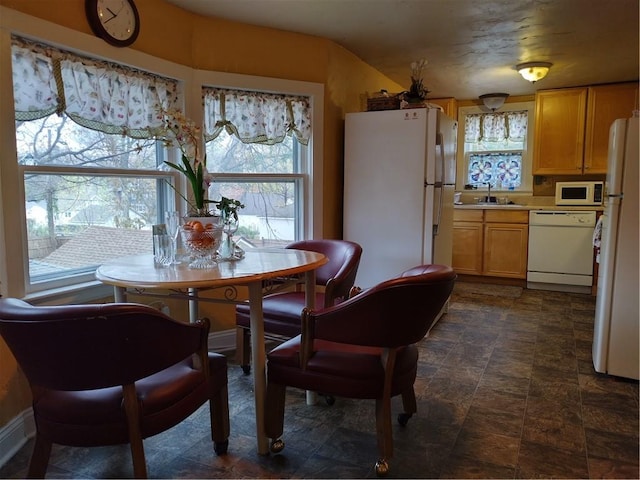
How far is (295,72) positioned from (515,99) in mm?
3489

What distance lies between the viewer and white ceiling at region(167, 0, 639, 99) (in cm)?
283

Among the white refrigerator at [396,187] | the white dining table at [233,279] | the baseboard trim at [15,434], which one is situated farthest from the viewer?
the white refrigerator at [396,187]

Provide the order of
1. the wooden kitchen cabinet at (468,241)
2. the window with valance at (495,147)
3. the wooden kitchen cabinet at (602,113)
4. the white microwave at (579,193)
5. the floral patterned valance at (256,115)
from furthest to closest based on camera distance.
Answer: the window with valance at (495,147) < the wooden kitchen cabinet at (468,241) < the white microwave at (579,193) < the wooden kitchen cabinet at (602,113) < the floral patterned valance at (256,115)

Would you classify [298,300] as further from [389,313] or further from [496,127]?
[496,127]

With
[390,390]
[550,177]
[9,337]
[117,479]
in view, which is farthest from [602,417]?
[550,177]

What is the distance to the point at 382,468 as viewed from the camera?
1.82m

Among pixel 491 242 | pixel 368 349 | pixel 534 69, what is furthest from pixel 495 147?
pixel 368 349

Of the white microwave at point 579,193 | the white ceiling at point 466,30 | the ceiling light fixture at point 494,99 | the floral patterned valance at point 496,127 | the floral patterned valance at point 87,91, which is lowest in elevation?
the white microwave at point 579,193

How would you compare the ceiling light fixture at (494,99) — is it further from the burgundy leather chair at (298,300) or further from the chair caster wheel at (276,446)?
the chair caster wheel at (276,446)

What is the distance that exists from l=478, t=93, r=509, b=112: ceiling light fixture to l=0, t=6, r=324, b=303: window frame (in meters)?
3.34

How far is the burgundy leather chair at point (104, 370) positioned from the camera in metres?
1.30

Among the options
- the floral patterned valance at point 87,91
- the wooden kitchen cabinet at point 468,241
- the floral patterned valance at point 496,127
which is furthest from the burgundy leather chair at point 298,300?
the floral patterned valance at point 496,127

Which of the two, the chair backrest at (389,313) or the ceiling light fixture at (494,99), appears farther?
the ceiling light fixture at (494,99)

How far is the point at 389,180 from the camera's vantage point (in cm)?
354
